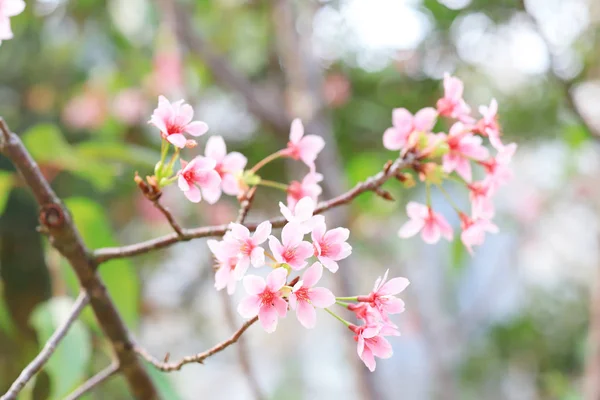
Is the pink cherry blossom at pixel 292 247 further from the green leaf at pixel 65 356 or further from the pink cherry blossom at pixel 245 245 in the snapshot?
the green leaf at pixel 65 356

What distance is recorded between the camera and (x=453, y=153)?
0.89 ft

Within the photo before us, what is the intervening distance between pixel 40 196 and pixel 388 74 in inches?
37.3

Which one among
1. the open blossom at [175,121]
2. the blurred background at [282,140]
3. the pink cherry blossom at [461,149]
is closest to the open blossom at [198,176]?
the open blossom at [175,121]

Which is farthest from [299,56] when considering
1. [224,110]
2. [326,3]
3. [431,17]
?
[224,110]

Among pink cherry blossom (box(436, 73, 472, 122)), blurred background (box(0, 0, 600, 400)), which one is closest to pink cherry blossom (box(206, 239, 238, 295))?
pink cherry blossom (box(436, 73, 472, 122))

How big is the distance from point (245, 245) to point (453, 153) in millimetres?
119

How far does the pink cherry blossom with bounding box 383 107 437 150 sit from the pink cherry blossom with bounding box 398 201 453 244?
3 centimetres

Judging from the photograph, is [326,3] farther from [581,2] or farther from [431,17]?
[581,2]

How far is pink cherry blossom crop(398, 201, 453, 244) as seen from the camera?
0.90ft

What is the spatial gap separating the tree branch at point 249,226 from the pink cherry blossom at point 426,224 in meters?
0.02

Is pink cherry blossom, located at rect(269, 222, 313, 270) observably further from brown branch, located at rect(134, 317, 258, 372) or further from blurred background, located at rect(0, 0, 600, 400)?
blurred background, located at rect(0, 0, 600, 400)

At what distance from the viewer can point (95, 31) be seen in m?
1.13

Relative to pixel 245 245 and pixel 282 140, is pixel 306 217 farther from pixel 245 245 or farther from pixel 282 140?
pixel 282 140

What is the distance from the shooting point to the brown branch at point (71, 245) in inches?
10.1
